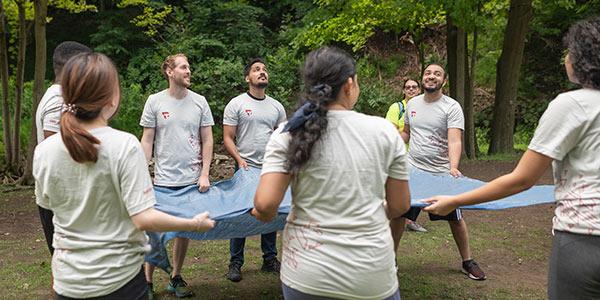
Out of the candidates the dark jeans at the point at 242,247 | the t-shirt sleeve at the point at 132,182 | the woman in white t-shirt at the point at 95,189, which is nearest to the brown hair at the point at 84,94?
the woman in white t-shirt at the point at 95,189

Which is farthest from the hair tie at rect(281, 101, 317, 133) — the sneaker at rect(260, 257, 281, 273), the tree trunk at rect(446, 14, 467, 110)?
the tree trunk at rect(446, 14, 467, 110)

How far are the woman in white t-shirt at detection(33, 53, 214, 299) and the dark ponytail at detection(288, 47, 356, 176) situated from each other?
1.65ft

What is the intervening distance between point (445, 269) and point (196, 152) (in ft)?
7.71

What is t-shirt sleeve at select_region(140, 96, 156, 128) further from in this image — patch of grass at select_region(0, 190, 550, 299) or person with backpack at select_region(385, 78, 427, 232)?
person with backpack at select_region(385, 78, 427, 232)

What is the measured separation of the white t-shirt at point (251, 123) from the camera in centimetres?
501

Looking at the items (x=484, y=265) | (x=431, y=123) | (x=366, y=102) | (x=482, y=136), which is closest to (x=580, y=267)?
(x=431, y=123)

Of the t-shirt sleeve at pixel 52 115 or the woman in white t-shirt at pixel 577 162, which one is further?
the t-shirt sleeve at pixel 52 115

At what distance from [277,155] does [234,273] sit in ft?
9.62

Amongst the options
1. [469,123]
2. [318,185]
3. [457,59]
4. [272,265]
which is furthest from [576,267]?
[469,123]

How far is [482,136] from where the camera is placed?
60.4 ft

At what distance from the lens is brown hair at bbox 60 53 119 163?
6.88 feet

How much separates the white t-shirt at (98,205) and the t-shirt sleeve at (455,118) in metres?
3.30

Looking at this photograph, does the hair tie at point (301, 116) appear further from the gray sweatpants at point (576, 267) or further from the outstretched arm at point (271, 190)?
the gray sweatpants at point (576, 267)

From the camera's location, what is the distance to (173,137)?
4.50 metres
